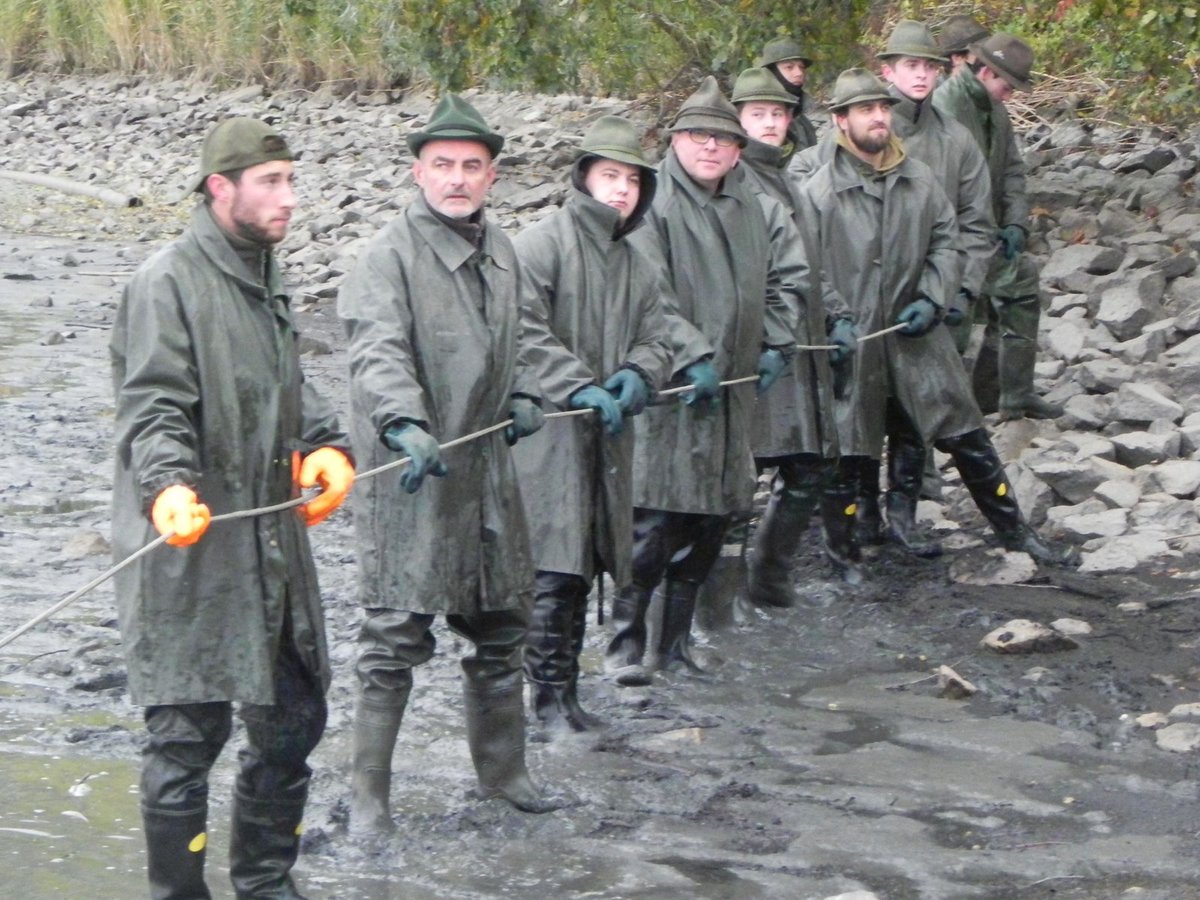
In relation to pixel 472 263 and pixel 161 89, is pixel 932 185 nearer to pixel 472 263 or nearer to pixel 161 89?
pixel 472 263

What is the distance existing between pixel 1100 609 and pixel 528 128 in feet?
44.0

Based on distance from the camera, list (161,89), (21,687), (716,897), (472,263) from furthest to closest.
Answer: (161,89) → (21,687) → (472,263) → (716,897)

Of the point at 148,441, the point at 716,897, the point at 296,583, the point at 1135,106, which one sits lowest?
the point at 716,897

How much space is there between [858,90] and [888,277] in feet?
2.53

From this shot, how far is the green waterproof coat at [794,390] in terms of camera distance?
741cm

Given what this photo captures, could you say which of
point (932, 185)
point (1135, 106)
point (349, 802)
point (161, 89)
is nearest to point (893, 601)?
point (932, 185)

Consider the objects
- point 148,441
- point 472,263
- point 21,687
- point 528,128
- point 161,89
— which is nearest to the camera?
point 148,441

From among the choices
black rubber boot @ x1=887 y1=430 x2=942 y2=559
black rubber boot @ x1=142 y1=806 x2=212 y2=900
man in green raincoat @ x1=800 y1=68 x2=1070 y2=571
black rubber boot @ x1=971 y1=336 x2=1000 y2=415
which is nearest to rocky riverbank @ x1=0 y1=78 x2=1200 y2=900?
black rubber boot @ x1=887 y1=430 x2=942 y2=559

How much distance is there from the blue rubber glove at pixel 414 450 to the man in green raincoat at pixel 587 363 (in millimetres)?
904

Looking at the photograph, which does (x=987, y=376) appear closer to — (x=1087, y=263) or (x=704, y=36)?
(x=1087, y=263)

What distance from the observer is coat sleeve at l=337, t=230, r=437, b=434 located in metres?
4.98

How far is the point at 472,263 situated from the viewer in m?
5.29

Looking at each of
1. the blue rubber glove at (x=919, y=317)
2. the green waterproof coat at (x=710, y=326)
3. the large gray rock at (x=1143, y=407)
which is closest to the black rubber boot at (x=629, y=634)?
the green waterproof coat at (x=710, y=326)

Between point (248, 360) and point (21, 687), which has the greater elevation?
point (248, 360)
